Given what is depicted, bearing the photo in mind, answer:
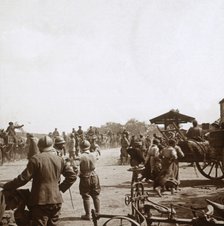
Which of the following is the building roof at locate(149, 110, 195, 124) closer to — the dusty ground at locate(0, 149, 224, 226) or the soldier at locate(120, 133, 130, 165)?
the dusty ground at locate(0, 149, 224, 226)

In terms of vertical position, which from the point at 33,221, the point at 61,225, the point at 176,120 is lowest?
the point at 61,225

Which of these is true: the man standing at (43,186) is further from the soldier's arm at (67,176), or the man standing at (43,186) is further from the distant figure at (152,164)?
the distant figure at (152,164)

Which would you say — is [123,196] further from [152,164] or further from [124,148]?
[124,148]

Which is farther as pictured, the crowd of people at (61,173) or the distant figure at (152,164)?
the distant figure at (152,164)

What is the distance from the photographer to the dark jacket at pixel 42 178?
530cm

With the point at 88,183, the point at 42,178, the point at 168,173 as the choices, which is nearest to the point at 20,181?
the point at 42,178

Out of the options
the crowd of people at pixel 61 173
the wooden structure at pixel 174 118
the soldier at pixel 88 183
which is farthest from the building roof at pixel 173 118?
the soldier at pixel 88 183

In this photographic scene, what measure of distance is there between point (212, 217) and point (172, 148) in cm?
571

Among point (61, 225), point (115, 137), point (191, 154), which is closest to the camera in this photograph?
point (61, 225)

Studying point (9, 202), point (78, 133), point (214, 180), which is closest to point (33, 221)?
point (9, 202)

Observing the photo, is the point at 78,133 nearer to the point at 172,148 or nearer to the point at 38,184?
the point at 172,148

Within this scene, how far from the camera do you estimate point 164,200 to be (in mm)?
9922

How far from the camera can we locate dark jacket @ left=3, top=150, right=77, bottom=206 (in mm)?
5301

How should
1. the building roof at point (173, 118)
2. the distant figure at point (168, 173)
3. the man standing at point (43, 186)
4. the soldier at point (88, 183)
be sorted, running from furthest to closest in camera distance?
the building roof at point (173, 118) < the distant figure at point (168, 173) < the soldier at point (88, 183) < the man standing at point (43, 186)
